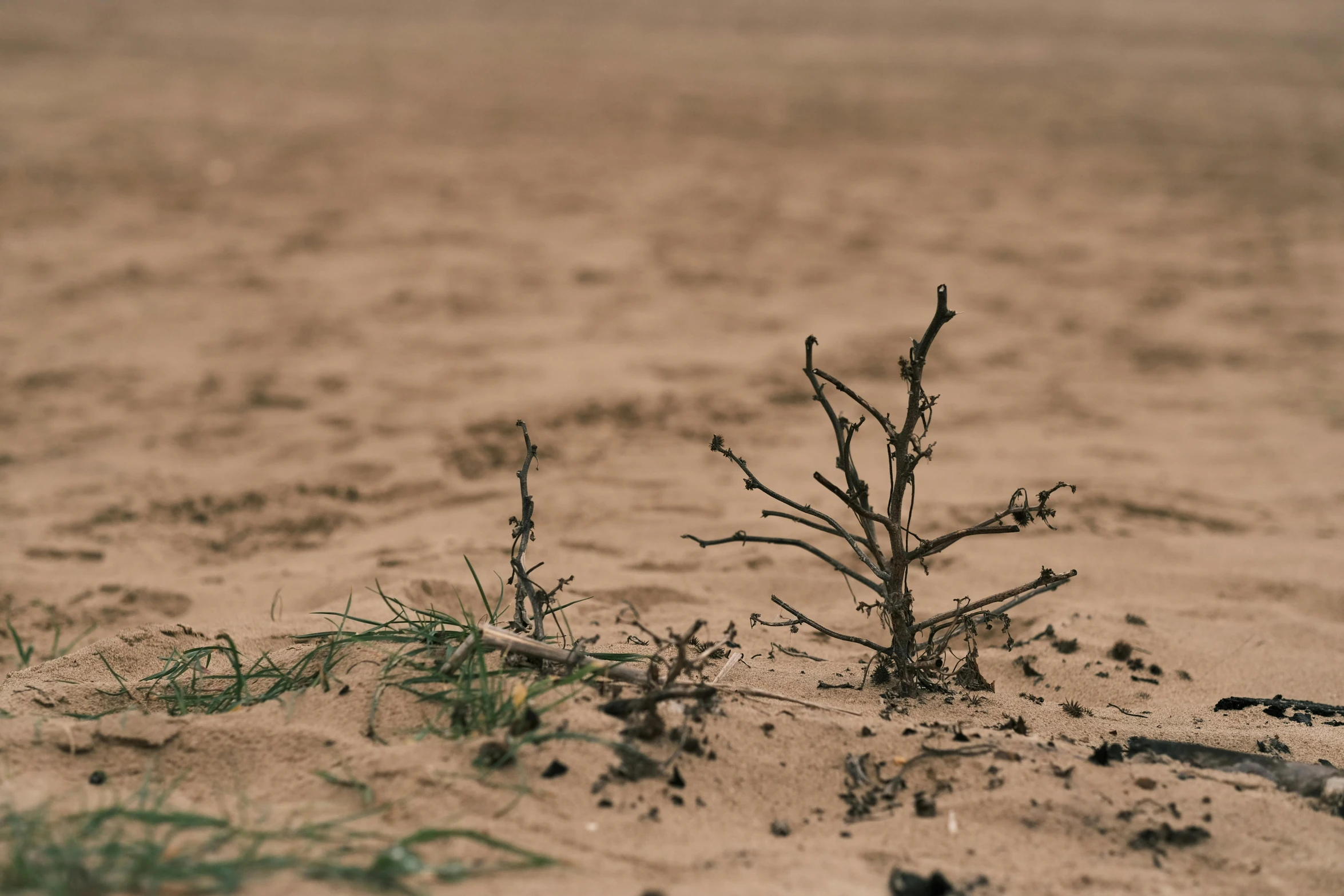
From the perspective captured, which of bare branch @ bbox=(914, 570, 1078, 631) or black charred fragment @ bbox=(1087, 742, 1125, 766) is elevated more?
bare branch @ bbox=(914, 570, 1078, 631)

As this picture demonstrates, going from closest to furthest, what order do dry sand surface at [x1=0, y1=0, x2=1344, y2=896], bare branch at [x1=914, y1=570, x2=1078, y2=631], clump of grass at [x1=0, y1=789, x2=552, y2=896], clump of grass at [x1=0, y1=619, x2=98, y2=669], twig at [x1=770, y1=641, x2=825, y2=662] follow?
clump of grass at [x1=0, y1=789, x2=552, y2=896] → dry sand surface at [x1=0, y1=0, x2=1344, y2=896] → bare branch at [x1=914, y1=570, x2=1078, y2=631] → twig at [x1=770, y1=641, x2=825, y2=662] → clump of grass at [x1=0, y1=619, x2=98, y2=669]

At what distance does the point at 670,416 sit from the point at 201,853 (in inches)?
129

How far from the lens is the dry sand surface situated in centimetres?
169

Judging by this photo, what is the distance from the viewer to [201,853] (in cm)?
143

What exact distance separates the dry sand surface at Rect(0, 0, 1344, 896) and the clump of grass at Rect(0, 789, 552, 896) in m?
0.05

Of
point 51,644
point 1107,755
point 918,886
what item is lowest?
point 51,644

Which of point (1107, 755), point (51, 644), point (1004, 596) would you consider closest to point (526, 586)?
point (1004, 596)

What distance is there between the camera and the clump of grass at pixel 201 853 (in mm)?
1351

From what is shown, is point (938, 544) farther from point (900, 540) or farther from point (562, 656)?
point (562, 656)

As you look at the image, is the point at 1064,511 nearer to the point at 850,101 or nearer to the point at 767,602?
the point at 767,602

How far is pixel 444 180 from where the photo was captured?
7.83m

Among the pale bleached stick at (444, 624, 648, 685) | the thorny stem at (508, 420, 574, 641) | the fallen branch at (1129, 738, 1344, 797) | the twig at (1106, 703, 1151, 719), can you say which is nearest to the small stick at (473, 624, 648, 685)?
the pale bleached stick at (444, 624, 648, 685)

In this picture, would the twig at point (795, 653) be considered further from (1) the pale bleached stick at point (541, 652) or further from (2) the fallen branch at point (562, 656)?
(1) the pale bleached stick at point (541, 652)

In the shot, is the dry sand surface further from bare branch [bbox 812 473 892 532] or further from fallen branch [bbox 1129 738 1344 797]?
bare branch [bbox 812 473 892 532]
